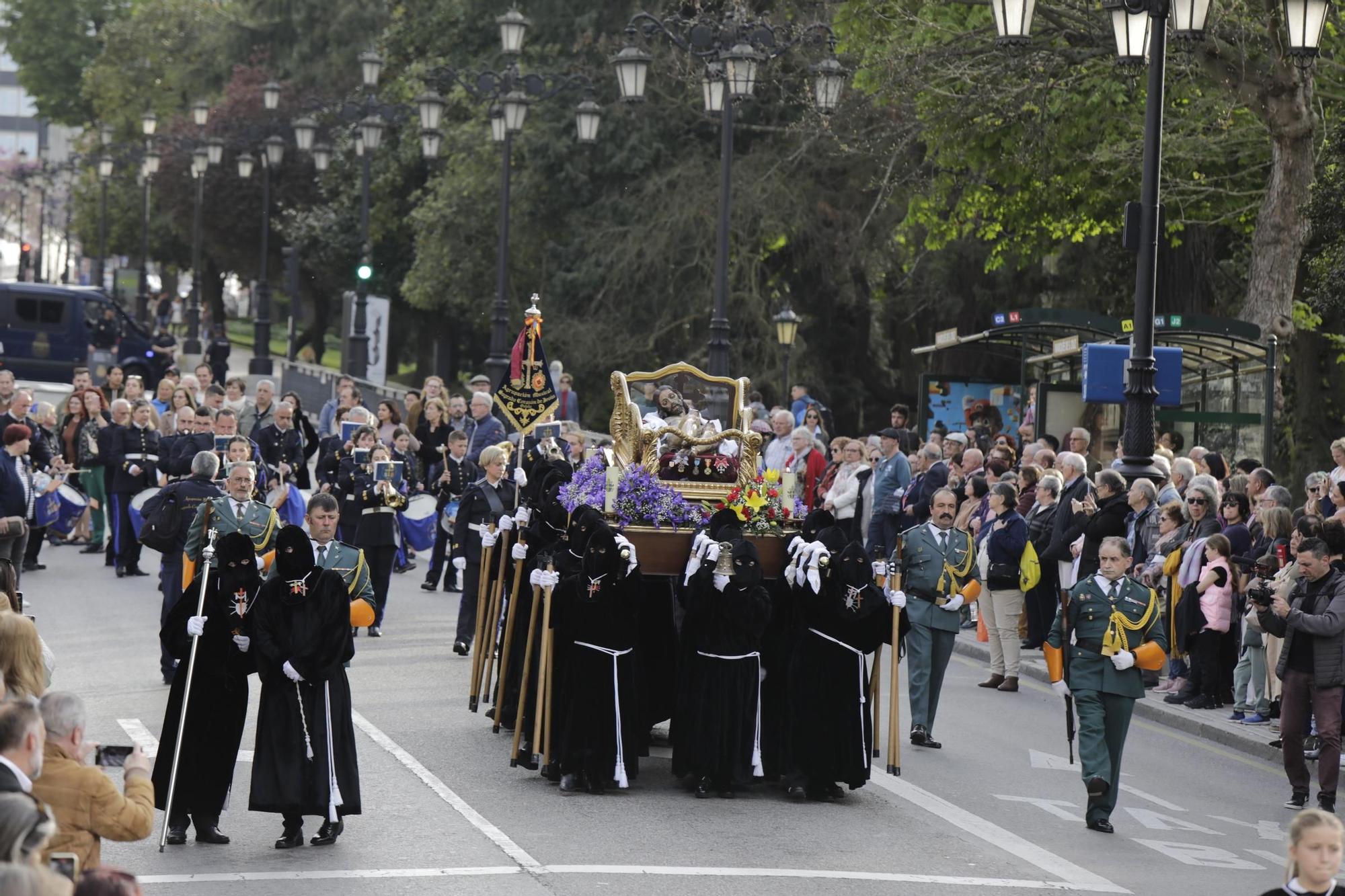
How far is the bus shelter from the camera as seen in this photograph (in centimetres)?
2195

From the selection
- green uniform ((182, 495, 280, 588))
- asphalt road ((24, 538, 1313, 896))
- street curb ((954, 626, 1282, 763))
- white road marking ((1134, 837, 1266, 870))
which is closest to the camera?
asphalt road ((24, 538, 1313, 896))

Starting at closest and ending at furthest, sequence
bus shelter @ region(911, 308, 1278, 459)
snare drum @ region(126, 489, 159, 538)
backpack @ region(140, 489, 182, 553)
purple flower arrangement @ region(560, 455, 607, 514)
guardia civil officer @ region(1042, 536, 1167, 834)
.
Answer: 1. guardia civil officer @ region(1042, 536, 1167, 834)
2. purple flower arrangement @ region(560, 455, 607, 514)
3. backpack @ region(140, 489, 182, 553)
4. snare drum @ region(126, 489, 159, 538)
5. bus shelter @ region(911, 308, 1278, 459)

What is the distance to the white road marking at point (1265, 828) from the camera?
11586 millimetres

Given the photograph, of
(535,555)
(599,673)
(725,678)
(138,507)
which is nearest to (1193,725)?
(725,678)

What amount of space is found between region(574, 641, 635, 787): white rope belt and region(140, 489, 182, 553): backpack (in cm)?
452

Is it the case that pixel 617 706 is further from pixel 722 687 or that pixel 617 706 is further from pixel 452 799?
pixel 452 799

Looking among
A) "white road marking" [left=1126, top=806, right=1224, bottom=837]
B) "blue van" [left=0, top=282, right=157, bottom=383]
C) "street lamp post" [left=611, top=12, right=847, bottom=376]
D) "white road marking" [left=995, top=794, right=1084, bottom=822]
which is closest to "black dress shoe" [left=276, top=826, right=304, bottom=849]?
"white road marking" [left=995, top=794, right=1084, bottom=822]

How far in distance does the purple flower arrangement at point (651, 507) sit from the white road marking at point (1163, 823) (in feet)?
10.8

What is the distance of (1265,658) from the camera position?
15.0m

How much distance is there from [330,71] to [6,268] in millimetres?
70346

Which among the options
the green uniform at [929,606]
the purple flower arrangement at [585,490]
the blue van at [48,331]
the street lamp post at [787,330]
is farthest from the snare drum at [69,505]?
the blue van at [48,331]

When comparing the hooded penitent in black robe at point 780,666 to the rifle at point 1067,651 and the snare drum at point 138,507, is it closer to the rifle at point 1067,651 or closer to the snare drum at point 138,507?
the rifle at point 1067,651

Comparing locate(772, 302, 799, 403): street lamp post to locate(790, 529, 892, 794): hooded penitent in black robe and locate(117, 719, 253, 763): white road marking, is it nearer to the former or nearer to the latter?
locate(117, 719, 253, 763): white road marking

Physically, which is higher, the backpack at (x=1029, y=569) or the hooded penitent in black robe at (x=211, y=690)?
the backpack at (x=1029, y=569)
